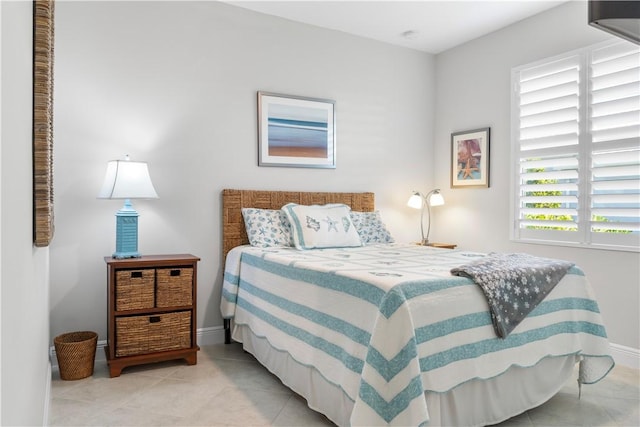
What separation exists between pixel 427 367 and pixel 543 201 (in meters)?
2.56

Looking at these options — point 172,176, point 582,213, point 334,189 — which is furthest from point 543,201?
point 172,176

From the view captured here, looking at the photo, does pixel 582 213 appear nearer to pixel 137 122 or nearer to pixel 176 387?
pixel 176 387

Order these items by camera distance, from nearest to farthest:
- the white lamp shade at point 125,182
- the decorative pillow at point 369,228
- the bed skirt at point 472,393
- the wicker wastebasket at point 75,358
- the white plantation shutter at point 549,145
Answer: the bed skirt at point 472,393 < the wicker wastebasket at point 75,358 < the white lamp shade at point 125,182 < the white plantation shutter at point 549,145 < the decorative pillow at point 369,228

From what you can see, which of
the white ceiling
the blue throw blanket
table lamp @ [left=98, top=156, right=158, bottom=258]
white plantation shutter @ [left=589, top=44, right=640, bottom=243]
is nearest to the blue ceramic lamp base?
table lamp @ [left=98, top=156, right=158, bottom=258]

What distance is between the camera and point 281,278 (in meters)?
2.64

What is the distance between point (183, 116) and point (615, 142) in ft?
10.7

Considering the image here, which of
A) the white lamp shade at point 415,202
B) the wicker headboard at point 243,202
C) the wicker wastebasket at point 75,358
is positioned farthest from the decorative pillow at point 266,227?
the white lamp shade at point 415,202

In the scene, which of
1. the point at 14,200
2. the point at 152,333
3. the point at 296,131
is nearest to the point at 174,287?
the point at 152,333

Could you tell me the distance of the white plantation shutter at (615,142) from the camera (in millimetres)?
3152

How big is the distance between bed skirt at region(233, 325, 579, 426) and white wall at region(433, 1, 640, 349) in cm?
110

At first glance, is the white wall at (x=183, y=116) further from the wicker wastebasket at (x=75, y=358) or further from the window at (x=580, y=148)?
the window at (x=580, y=148)

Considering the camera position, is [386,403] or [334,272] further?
[334,272]

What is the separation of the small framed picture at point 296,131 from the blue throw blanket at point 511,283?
2092mm

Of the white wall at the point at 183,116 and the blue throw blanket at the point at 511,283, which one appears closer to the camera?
the blue throw blanket at the point at 511,283
